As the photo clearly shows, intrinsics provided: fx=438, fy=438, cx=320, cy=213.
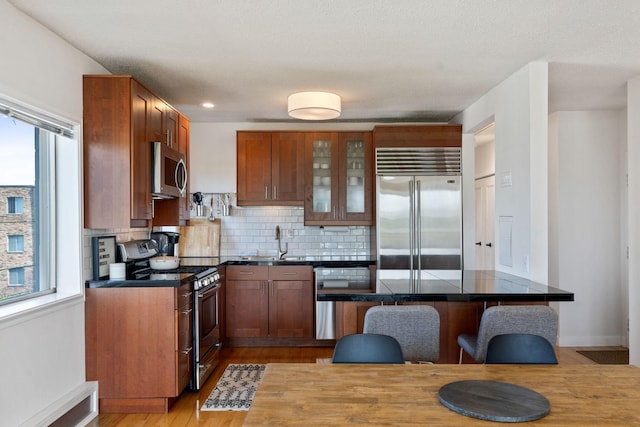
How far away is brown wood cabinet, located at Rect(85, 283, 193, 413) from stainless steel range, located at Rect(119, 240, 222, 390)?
19 cm

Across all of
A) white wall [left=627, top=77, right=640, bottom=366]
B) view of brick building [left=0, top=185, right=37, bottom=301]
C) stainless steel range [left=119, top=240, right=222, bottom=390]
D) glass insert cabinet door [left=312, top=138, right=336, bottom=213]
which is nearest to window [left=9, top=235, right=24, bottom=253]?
view of brick building [left=0, top=185, right=37, bottom=301]

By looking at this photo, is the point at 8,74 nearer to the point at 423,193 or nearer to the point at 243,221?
the point at 243,221

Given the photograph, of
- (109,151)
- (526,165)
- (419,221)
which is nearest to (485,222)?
(419,221)

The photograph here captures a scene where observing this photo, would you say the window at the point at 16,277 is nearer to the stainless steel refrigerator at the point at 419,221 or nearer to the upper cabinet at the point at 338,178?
the upper cabinet at the point at 338,178

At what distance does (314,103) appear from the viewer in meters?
3.88

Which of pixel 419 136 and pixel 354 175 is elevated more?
pixel 419 136

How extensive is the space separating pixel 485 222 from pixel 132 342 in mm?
5484

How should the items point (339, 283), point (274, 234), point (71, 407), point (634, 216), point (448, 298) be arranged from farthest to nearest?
point (274, 234) < point (634, 216) < point (339, 283) < point (71, 407) < point (448, 298)

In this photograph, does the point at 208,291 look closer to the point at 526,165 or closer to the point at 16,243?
the point at 16,243

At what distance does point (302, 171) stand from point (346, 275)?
213 cm

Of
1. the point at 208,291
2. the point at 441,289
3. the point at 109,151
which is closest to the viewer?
the point at 441,289

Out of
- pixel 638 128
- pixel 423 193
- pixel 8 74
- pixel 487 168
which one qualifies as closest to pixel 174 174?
pixel 8 74

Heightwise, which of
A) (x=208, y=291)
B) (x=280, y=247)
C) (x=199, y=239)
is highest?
(x=199, y=239)

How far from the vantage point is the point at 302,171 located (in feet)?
16.9
